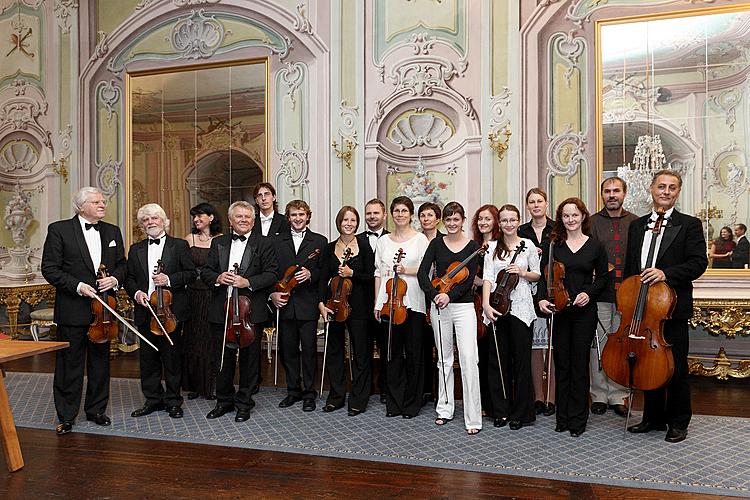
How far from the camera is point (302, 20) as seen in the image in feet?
20.9

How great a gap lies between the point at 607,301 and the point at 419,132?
103 inches

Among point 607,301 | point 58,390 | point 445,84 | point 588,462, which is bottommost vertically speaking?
point 588,462

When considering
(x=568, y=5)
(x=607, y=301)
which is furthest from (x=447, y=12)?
(x=607, y=301)

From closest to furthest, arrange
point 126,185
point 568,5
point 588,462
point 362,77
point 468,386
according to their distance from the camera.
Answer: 1. point 588,462
2. point 468,386
3. point 568,5
4. point 362,77
5. point 126,185

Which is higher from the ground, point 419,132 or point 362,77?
point 362,77

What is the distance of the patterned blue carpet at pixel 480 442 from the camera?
10.3ft

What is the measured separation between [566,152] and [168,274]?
11.9ft

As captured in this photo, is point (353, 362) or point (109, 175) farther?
point (109, 175)

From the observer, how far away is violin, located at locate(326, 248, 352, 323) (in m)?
4.21

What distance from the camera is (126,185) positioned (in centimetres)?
702

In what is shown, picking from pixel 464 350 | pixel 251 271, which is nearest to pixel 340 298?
pixel 251 271

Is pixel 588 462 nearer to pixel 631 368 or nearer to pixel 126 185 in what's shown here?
pixel 631 368

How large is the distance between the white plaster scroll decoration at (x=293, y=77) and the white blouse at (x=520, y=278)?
11.0 ft

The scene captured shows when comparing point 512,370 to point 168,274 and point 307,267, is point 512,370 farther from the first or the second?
point 168,274
